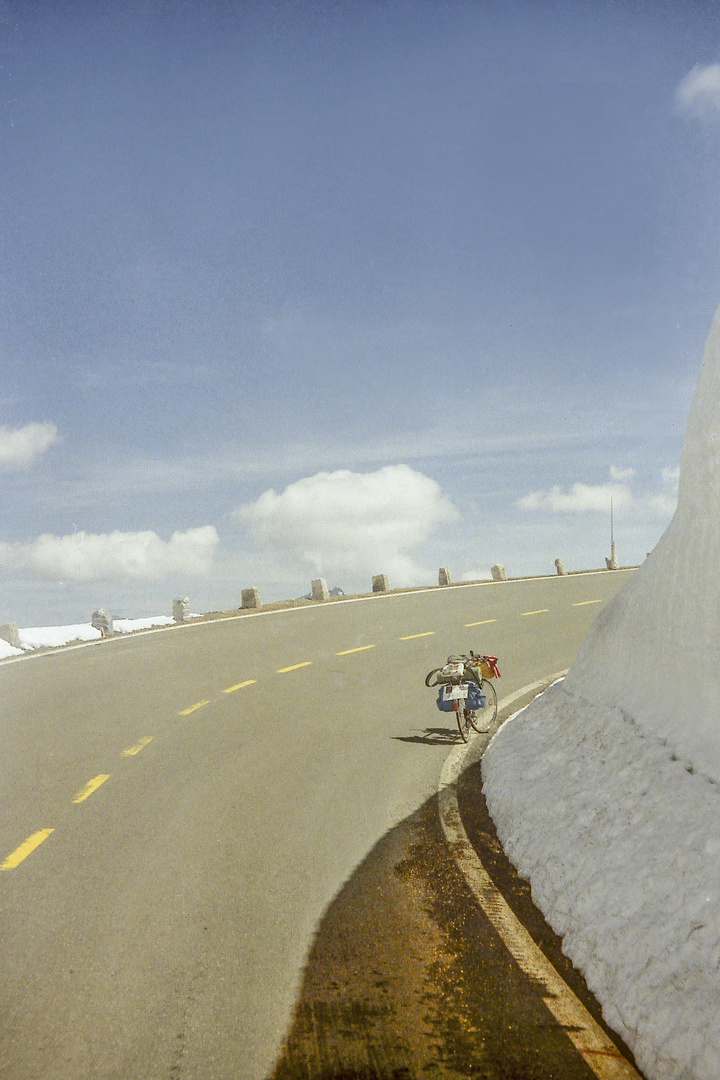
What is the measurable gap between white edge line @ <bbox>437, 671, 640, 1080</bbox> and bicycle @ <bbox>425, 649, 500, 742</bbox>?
2285 mm

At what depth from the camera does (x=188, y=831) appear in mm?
7086

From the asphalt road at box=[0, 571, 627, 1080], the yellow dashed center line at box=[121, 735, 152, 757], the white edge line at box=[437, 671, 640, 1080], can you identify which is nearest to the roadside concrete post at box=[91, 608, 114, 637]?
the asphalt road at box=[0, 571, 627, 1080]

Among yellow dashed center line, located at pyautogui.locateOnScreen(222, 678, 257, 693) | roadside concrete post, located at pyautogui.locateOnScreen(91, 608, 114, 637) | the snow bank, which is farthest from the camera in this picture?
roadside concrete post, located at pyautogui.locateOnScreen(91, 608, 114, 637)

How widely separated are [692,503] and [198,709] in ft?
26.4

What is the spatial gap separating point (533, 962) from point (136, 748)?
6637 mm

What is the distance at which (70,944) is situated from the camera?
5.05m

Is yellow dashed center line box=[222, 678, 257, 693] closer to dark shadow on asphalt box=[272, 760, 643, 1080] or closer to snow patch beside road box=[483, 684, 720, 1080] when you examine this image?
snow patch beside road box=[483, 684, 720, 1080]

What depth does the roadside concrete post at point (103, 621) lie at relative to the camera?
35650mm

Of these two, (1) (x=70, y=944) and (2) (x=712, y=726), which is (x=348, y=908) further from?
(2) (x=712, y=726)

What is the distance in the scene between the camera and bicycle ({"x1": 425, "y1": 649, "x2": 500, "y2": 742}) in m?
10.0

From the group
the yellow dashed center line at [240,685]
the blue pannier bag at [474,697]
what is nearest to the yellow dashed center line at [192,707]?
the yellow dashed center line at [240,685]

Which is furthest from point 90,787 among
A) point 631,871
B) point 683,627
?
point 683,627

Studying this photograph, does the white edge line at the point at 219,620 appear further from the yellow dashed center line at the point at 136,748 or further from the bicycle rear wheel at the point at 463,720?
the bicycle rear wheel at the point at 463,720

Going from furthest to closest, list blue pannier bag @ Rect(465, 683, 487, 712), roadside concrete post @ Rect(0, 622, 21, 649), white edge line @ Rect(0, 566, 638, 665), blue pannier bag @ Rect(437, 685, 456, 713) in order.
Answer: roadside concrete post @ Rect(0, 622, 21, 649), white edge line @ Rect(0, 566, 638, 665), blue pannier bag @ Rect(465, 683, 487, 712), blue pannier bag @ Rect(437, 685, 456, 713)
